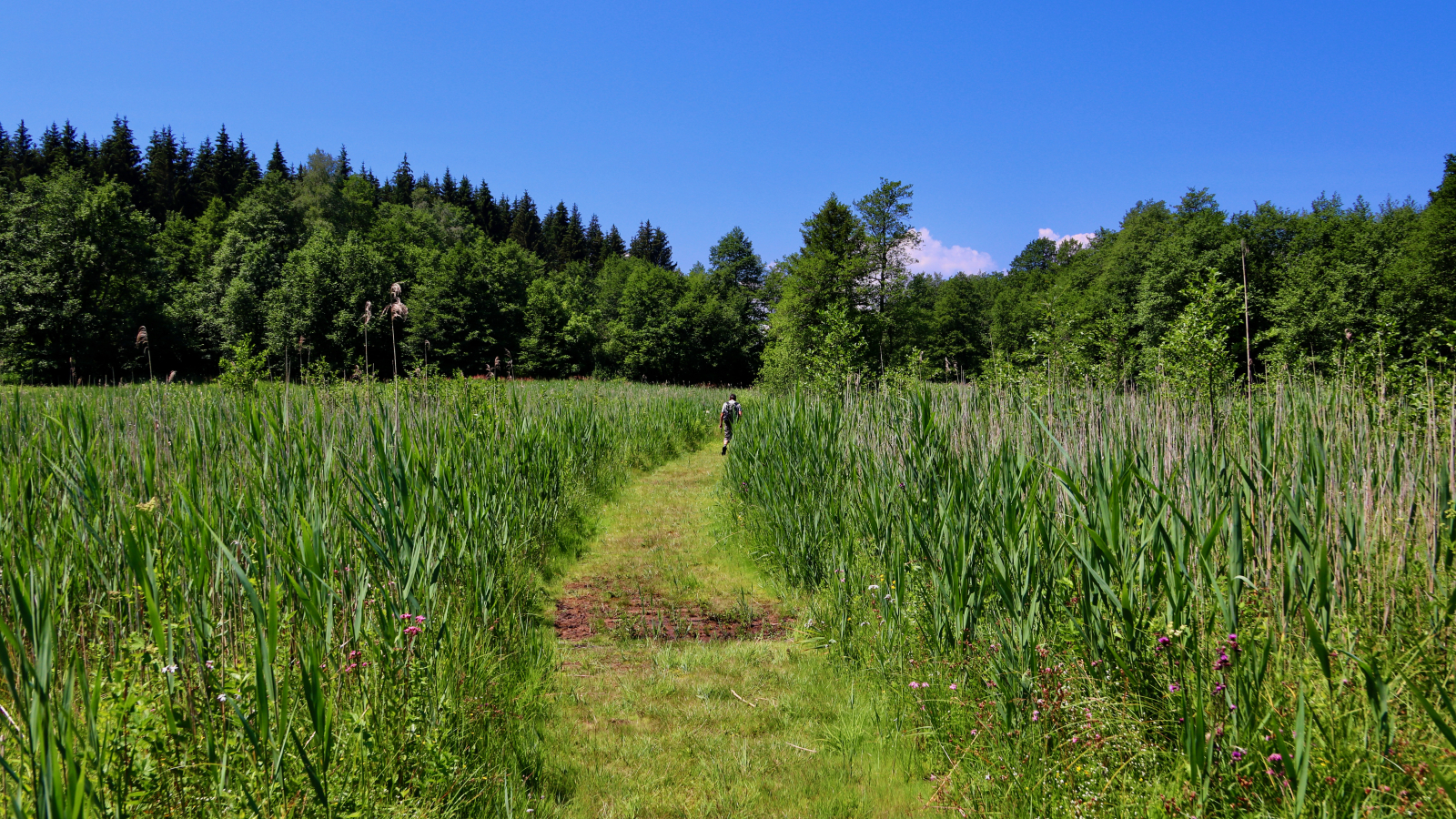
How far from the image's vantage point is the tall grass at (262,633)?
1.74 m

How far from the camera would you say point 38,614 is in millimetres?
1563

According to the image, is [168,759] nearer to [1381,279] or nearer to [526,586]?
[526,586]

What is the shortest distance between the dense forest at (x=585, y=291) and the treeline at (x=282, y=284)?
0.60 ft

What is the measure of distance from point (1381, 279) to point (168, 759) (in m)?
44.4

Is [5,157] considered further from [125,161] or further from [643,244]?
[643,244]

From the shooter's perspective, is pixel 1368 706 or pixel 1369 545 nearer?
pixel 1368 706

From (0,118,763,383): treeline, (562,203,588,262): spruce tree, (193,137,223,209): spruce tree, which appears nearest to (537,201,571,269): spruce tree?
(562,203,588,262): spruce tree

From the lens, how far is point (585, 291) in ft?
224

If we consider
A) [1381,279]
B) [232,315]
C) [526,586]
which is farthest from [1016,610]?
[232,315]

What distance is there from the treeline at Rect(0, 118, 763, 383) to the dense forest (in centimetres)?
18

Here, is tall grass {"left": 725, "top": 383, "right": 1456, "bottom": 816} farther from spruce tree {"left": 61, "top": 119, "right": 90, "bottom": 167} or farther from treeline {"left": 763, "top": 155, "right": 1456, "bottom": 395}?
spruce tree {"left": 61, "top": 119, "right": 90, "bottom": 167}

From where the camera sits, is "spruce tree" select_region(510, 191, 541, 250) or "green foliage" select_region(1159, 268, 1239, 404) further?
"spruce tree" select_region(510, 191, 541, 250)

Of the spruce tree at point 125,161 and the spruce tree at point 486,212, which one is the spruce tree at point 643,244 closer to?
the spruce tree at point 486,212

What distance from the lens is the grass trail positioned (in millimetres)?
2906
